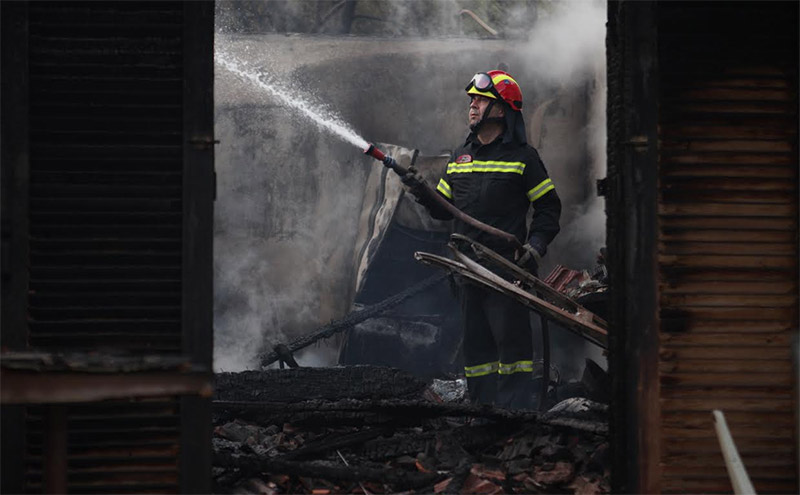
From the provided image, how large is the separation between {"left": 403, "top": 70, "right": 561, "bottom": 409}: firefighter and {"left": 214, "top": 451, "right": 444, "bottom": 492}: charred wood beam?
6.83ft

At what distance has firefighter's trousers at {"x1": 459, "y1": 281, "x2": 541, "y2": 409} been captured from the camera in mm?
7219

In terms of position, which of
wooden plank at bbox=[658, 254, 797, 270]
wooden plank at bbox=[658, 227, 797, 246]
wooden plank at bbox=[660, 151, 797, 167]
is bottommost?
wooden plank at bbox=[658, 254, 797, 270]

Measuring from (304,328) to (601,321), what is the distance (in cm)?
615

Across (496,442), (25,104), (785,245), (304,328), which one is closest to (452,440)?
(496,442)

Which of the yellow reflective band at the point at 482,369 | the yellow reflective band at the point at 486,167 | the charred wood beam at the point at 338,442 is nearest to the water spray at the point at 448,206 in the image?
the yellow reflective band at the point at 486,167

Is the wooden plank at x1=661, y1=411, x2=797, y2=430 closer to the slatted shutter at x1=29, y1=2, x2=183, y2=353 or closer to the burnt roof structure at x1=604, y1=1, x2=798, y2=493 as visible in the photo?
the burnt roof structure at x1=604, y1=1, x2=798, y2=493

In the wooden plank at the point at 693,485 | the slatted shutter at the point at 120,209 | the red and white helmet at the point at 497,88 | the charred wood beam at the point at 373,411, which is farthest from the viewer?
the red and white helmet at the point at 497,88

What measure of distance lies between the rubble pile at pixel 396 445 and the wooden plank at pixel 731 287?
1.35 metres

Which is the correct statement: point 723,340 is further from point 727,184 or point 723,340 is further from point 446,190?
point 446,190

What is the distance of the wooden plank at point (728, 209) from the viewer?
426 centimetres

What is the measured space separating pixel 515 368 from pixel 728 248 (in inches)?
124

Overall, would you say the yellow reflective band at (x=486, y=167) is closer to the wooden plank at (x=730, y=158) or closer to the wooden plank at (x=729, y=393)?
the wooden plank at (x=730, y=158)

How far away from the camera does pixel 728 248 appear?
4.29m

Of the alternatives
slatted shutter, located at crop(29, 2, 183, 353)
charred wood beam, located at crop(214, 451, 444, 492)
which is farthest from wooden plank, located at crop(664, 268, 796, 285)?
slatted shutter, located at crop(29, 2, 183, 353)
